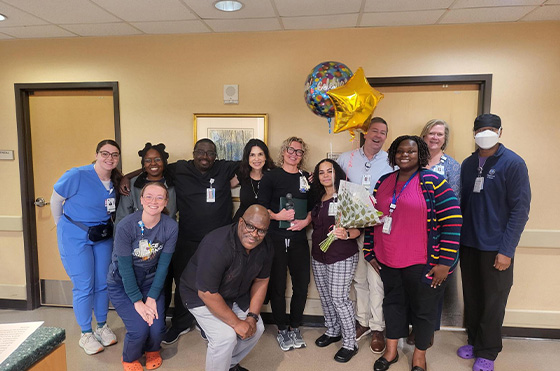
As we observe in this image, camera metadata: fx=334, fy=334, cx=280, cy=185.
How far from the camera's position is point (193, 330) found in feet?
9.40

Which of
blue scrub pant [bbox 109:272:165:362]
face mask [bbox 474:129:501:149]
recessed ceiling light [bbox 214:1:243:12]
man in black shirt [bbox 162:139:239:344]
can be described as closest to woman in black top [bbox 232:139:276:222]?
man in black shirt [bbox 162:139:239:344]

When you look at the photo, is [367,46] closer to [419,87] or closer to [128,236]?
[419,87]

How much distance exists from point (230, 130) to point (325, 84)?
1030mm

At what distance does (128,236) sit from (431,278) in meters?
→ 1.92

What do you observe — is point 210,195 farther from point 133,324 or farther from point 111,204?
point 133,324

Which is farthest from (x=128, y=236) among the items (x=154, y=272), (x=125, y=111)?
(x=125, y=111)

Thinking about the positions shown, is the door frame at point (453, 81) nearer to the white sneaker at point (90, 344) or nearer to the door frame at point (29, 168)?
the door frame at point (29, 168)

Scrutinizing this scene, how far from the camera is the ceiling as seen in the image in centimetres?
232

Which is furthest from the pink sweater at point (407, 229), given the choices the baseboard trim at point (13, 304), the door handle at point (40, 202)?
the baseboard trim at point (13, 304)

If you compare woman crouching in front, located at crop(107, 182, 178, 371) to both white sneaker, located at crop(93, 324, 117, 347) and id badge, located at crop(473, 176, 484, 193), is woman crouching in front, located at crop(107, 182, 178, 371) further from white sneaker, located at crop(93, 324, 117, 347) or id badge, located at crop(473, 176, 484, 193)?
id badge, located at crop(473, 176, 484, 193)

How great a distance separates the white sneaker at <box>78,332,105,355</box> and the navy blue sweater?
284 centimetres

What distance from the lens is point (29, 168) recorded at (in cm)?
322

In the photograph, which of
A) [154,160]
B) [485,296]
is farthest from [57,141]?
[485,296]

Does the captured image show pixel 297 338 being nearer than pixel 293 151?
No
